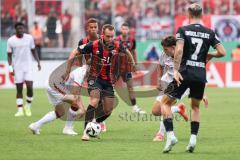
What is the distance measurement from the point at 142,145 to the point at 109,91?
1.78 meters

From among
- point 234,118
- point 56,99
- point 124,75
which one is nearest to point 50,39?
point 124,75

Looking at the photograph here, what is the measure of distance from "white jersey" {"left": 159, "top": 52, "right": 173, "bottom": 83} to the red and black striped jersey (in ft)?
2.65

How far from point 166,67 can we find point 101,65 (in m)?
1.30

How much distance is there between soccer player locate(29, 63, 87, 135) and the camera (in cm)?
1459

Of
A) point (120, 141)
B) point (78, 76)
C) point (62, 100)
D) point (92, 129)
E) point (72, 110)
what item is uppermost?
point (78, 76)

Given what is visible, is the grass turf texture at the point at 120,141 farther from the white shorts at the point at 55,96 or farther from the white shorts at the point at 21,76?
the white shorts at the point at 21,76

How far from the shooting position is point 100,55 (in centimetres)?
1394

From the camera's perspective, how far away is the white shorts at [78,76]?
574 inches

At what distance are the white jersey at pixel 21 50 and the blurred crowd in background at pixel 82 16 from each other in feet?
41.4

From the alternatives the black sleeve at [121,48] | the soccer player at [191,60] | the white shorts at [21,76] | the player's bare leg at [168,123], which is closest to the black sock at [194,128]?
the soccer player at [191,60]

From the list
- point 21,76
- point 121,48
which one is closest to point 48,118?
point 121,48

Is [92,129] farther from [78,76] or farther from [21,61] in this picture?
[21,61]

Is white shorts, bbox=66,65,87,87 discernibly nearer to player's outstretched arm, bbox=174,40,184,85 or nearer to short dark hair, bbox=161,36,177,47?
short dark hair, bbox=161,36,177,47

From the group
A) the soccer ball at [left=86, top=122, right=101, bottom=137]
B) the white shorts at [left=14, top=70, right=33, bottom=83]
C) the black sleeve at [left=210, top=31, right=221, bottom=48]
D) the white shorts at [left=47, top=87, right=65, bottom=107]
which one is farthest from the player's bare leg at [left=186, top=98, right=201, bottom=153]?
the white shorts at [left=14, top=70, right=33, bottom=83]
